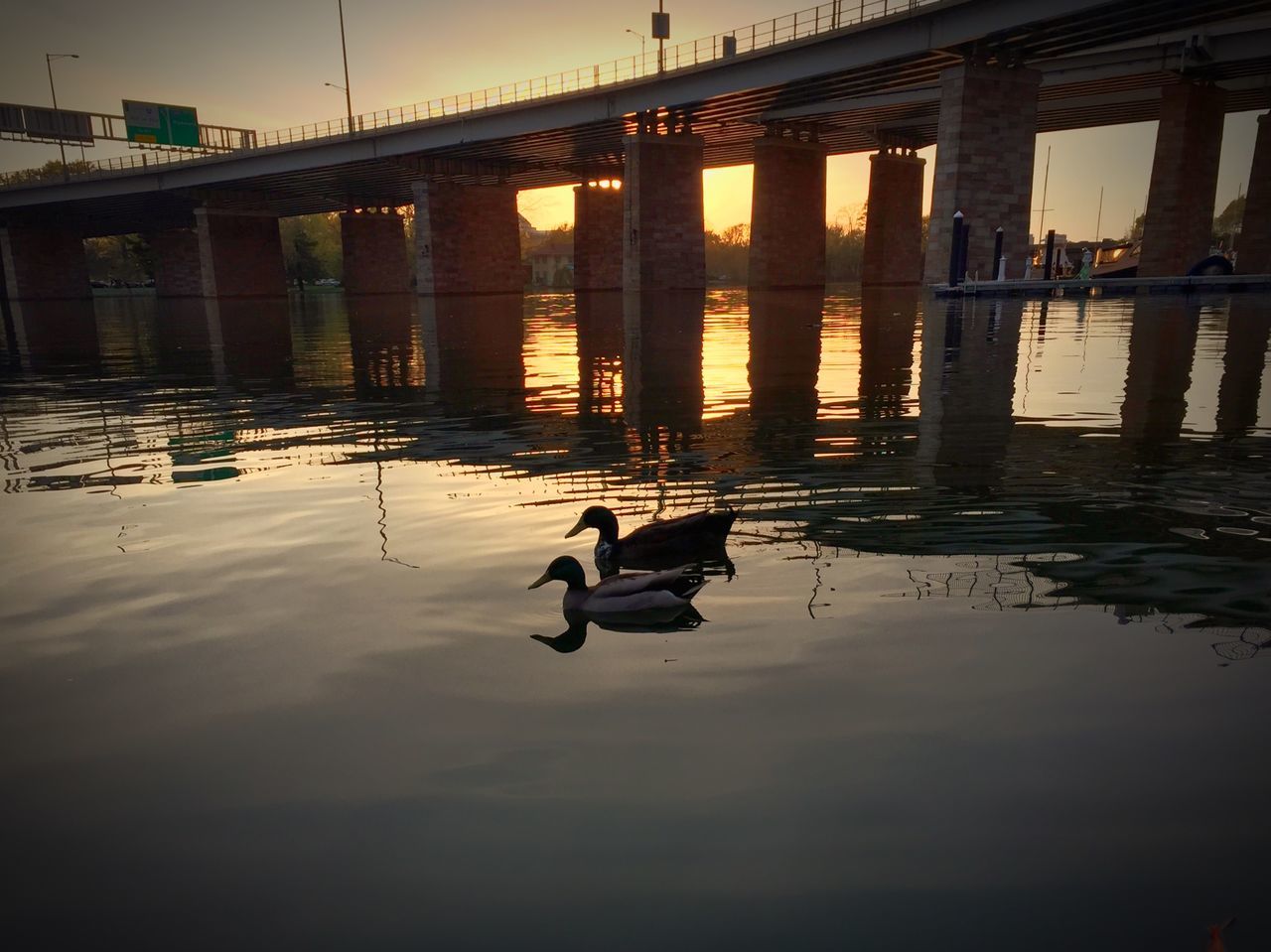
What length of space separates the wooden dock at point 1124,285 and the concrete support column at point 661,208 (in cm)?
1989

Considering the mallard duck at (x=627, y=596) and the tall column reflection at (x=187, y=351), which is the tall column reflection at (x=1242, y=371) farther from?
the tall column reflection at (x=187, y=351)

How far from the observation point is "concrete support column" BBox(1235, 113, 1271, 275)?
140 feet

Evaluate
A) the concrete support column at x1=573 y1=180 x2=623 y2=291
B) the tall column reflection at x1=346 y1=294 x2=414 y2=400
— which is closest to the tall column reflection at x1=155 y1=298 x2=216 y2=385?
the tall column reflection at x1=346 y1=294 x2=414 y2=400

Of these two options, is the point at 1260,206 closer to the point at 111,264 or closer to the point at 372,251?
the point at 372,251

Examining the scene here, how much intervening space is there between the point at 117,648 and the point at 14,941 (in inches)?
96.4

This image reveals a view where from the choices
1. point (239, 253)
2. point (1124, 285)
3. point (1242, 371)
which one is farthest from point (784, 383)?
point (239, 253)

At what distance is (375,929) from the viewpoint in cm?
279

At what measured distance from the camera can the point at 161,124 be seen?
64188mm

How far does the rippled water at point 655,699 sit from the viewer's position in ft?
9.43

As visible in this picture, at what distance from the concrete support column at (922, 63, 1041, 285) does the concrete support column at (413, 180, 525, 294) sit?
38322mm

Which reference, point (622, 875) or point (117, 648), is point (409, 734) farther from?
point (117, 648)

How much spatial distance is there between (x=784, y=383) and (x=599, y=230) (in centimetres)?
5883

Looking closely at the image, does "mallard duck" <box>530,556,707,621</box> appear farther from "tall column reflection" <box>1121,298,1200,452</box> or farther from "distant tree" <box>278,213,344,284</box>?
"distant tree" <box>278,213,344,284</box>

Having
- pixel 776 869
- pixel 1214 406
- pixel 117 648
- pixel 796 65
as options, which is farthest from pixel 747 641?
pixel 796 65
